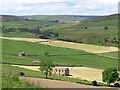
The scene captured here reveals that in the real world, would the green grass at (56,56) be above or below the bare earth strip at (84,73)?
above

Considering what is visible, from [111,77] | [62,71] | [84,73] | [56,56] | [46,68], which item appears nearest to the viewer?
[111,77]

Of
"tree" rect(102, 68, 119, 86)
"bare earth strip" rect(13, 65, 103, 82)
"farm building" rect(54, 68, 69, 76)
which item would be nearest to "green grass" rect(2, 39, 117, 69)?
"bare earth strip" rect(13, 65, 103, 82)

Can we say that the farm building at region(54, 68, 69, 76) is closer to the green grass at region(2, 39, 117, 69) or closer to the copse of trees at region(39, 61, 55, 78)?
the copse of trees at region(39, 61, 55, 78)

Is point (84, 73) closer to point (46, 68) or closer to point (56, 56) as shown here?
point (46, 68)

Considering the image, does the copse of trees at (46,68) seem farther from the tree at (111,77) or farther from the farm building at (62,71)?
the tree at (111,77)

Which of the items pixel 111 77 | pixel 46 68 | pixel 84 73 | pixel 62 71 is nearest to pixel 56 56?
pixel 62 71

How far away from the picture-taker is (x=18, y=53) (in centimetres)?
9431

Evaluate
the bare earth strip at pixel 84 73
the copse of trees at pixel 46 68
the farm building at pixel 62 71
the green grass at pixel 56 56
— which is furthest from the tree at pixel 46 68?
the green grass at pixel 56 56

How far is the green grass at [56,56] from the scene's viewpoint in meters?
82.6

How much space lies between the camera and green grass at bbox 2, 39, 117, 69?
82562 millimetres

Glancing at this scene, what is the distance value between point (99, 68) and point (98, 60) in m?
13.2

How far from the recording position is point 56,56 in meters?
94.6

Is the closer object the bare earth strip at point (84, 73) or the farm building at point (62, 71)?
the bare earth strip at point (84, 73)

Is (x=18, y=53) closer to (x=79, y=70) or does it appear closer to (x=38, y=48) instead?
(x=38, y=48)
